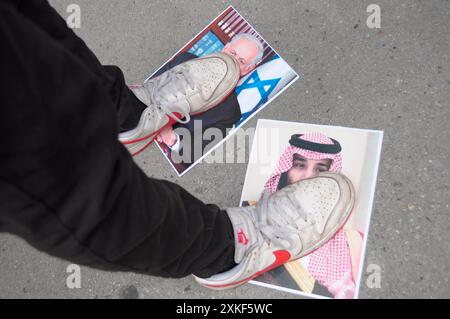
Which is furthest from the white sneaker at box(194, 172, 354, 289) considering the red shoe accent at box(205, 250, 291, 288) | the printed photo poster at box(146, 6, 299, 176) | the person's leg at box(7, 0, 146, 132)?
the person's leg at box(7, 0, 146, 132)

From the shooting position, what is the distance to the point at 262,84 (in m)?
1.00

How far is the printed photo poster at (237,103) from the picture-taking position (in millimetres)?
984

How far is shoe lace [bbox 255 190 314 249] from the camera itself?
0.79 meters

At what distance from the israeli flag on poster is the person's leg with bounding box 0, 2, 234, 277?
493mm

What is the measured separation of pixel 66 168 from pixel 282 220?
1.62 ft

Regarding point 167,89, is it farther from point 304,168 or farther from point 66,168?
point 66,168

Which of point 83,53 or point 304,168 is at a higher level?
point 83,53

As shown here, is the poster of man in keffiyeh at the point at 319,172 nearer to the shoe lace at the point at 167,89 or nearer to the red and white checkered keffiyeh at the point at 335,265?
the red and white checkered keffiyeh at the point at 335,265

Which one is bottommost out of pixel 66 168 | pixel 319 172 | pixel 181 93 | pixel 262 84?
pixel 319 172

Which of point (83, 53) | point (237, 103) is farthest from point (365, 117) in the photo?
point (83, 53)

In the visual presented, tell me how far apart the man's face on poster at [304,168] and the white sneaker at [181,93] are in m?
0.26

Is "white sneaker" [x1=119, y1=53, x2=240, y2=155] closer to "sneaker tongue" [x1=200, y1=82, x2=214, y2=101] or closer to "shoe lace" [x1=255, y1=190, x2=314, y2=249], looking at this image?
"sneaker tongue" [x1=200, y1=82, x2=214, y2=101]

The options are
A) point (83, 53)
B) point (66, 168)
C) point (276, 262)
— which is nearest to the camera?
point (66, 168)
